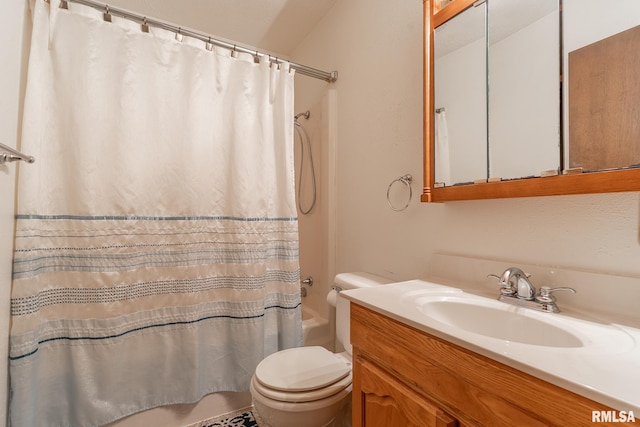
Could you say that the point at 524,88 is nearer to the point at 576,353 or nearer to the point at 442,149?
the point at 442,149

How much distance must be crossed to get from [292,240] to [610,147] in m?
1.35

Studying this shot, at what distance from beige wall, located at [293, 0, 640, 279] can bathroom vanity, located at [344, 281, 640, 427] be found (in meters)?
0.24

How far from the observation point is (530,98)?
3.07ft

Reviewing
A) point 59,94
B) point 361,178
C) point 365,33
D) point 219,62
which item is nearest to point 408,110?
point 361,178

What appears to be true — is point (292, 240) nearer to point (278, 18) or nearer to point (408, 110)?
point (408, 110)

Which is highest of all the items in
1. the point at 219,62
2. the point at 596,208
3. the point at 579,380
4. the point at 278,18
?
the point at 278,18

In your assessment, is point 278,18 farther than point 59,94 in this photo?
Yes

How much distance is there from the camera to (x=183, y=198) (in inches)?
57.7

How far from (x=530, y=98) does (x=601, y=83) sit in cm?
17

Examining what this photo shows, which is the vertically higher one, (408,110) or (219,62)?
(219,62)

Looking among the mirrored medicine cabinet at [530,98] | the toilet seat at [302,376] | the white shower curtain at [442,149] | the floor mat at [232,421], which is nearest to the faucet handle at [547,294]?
the mirrored medicine cabinet at [530,98]

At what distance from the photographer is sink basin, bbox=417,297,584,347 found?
735 mm

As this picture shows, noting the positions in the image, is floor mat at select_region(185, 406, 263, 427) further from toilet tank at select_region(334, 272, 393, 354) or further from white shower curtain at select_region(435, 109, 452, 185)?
white shower curtain at select_region(435, 109, 452, 185)

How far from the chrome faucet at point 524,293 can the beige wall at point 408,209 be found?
0.13 m
